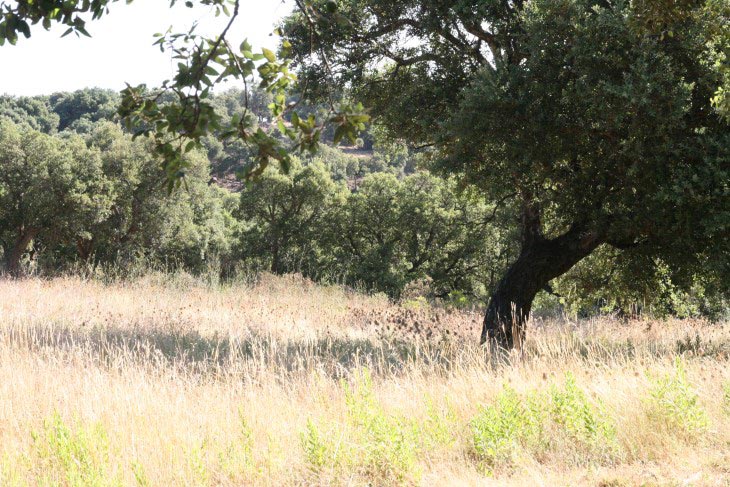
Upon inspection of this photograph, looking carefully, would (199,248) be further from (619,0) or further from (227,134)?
(227,134)

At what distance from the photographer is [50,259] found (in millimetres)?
28281

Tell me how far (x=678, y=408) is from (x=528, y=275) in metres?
5.86

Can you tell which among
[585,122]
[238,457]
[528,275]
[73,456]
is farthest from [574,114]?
[73,456]

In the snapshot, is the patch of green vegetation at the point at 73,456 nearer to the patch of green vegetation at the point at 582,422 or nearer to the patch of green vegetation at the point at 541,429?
the patch of green vegetation at the point at 541,429

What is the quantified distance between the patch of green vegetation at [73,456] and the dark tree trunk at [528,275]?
7.03 meters

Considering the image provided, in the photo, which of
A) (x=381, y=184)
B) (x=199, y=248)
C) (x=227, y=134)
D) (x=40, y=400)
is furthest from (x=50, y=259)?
(x=227, y=134)

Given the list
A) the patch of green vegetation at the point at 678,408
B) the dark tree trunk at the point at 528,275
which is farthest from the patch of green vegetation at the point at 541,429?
the dark tree trunk at the point at 528,275

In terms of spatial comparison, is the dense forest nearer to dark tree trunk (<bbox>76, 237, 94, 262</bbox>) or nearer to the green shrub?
dark tree trunk (<bbox>76, 237, 94, 262</bbox>)

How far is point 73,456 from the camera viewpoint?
4.12 metres

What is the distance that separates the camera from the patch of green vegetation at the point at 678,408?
4650 millimetres

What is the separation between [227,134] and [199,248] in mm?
31719

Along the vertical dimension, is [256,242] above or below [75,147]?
below

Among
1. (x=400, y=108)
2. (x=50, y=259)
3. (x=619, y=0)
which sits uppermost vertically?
(x=619, y=0)

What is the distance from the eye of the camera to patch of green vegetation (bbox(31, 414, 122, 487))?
3.93 meters
